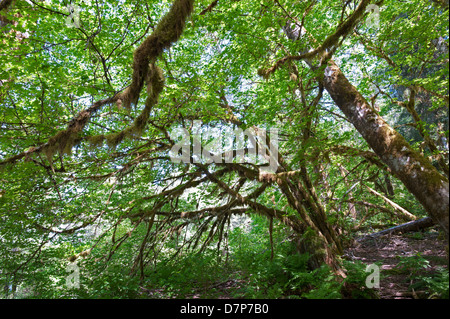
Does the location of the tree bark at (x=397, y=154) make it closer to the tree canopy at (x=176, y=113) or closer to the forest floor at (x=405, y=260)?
the tree canopy at (x=176, y=113)


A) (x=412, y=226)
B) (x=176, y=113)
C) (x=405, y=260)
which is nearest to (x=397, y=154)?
(x=405, y=260)

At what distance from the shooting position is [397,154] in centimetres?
352

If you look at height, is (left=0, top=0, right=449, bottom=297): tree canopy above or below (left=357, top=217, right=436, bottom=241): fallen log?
above

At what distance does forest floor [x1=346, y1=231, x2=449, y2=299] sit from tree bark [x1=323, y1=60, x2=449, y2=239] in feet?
2.80

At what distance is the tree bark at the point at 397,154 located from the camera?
291 centimetres

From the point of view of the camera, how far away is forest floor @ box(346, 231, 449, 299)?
11.9 ft

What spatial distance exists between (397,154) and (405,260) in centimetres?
193

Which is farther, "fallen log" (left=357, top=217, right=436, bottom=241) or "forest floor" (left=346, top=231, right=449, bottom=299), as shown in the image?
"fallen log" (left=357, top=217, right=436, bottom=241)

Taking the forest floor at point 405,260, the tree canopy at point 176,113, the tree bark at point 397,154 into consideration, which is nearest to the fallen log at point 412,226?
the forest floor at point 405,260

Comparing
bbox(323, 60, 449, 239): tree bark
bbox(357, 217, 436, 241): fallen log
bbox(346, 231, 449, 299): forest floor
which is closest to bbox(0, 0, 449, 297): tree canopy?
bbox(323, 60, 449, 239): tree bark

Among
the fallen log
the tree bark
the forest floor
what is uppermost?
the tree bark

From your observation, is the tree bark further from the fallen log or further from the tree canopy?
the fallen log

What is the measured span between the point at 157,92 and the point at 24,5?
9.42 feet
